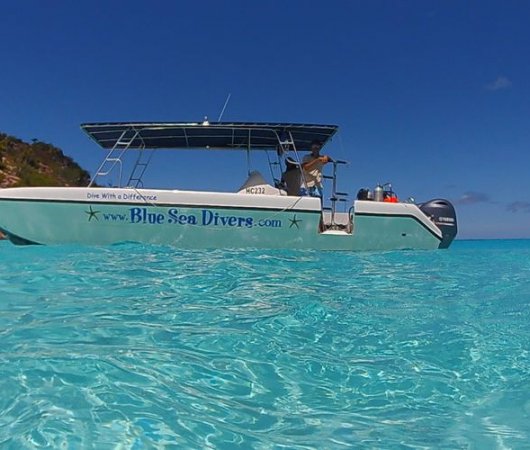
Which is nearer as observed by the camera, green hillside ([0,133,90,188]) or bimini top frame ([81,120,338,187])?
bimini top frame ([81,120,338,187])

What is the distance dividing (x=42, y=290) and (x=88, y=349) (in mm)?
1959

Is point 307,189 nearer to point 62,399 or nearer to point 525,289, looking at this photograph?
point 525,289

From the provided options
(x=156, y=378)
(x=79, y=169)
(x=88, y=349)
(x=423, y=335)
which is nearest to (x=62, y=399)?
(x=156, y=378)

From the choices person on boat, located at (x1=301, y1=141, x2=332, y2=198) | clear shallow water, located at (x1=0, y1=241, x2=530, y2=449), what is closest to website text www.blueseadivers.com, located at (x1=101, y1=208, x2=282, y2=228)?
person on boat, located at (x1=301, y1=141, x2=332, y2=198)

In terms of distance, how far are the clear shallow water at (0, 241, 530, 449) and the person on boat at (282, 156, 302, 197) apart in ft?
17.1

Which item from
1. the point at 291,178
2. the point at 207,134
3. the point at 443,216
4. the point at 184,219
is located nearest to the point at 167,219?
the point at 184,219

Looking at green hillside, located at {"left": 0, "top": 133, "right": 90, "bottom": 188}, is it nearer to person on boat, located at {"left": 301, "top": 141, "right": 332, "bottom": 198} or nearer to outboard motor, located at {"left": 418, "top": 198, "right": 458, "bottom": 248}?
person on boat, located at {"left": 301, "top": 141, "right": 332, "bottom": 198}

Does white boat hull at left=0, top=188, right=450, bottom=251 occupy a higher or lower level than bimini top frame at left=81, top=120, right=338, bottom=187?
lower

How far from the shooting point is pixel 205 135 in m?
9.35

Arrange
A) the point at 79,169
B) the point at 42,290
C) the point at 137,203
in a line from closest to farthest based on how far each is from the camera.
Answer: the point at 42,290, the point at 137,203, the point at 79,169

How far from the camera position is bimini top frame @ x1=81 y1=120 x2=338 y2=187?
8586 millimetres

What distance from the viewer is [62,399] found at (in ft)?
5.54

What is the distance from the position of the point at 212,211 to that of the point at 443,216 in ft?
18.9

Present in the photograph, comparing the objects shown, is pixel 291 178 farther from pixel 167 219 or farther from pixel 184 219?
pixel 167 219
